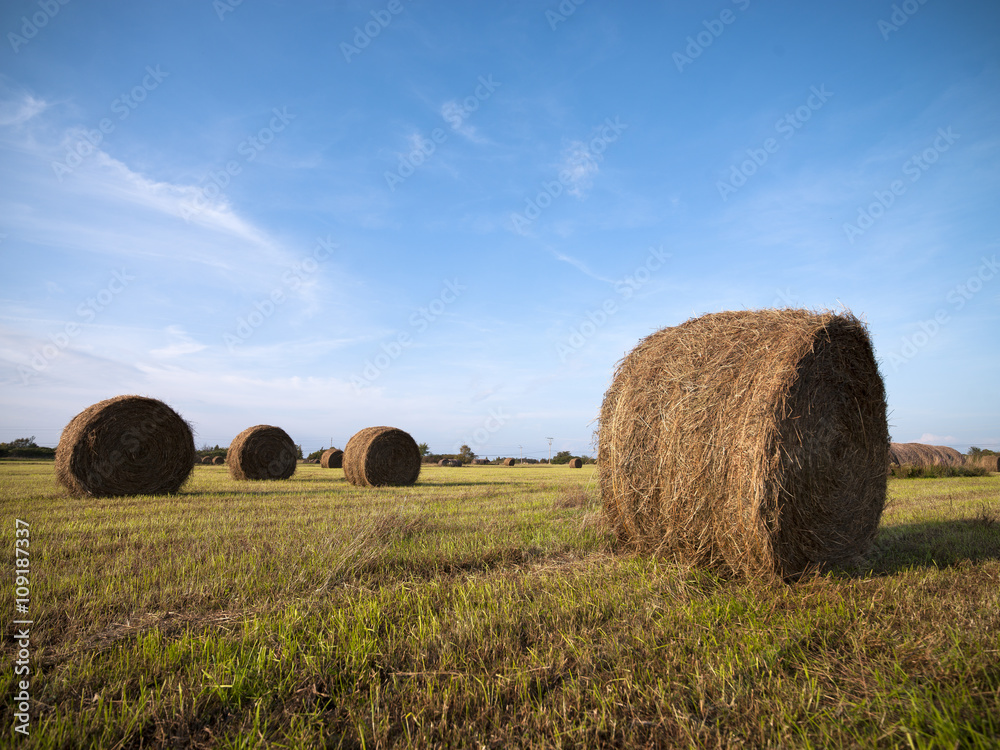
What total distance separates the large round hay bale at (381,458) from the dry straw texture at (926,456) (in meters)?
22.7

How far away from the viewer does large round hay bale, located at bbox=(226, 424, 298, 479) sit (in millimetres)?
18047

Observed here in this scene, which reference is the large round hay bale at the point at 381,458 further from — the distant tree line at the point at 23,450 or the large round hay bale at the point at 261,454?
the distant tree line at the point at 23,450

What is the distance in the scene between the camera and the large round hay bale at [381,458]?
54.3 ft

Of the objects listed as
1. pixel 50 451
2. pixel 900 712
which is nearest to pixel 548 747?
pixel 900 712

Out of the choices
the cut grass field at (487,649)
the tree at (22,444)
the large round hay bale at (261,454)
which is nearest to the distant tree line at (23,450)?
the tree at (22,444)

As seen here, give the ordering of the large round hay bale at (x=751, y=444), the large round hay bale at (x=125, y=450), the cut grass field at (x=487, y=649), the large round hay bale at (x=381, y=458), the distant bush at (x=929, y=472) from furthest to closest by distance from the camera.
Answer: the distant bush at (x=929, y=472), the large round hay bale at (x=381, y=458), the large round hay bale at (x=125, y=450), the large round hay bale at (x=751, y=444), the cut grass field at (x=487, y=649)

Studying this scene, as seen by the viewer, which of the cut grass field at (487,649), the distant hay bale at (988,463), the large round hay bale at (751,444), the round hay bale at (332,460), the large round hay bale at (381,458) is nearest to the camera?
the cut grass field at (487,649)

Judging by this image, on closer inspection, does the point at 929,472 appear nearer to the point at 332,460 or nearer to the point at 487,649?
the point at 487,649

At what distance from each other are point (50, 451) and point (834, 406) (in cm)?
4710

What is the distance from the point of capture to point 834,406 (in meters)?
5.28

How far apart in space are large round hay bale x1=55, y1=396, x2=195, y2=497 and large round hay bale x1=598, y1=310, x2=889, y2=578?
11696mm

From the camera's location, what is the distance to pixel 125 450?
12.3m

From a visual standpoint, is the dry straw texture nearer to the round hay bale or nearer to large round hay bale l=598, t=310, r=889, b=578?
large round hay bale l=598, t=310, r=889, b=578

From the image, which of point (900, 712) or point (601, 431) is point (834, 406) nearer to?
point (601, 431)
